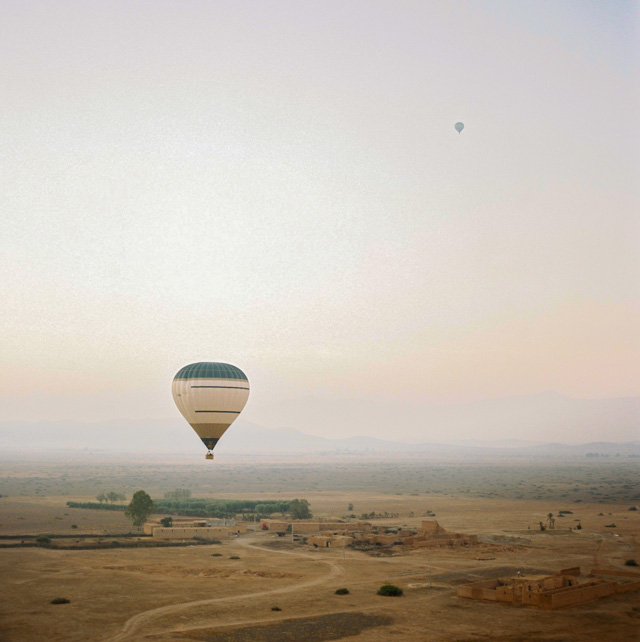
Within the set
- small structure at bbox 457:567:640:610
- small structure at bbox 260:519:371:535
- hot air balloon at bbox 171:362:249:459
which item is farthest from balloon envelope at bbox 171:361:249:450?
small structure at bbox 457:567:640:610

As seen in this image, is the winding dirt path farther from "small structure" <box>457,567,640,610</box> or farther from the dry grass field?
"small structure" <box>457,567,640,610</box>

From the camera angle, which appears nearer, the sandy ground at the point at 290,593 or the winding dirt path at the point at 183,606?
the sandy ground at the point at 290,593

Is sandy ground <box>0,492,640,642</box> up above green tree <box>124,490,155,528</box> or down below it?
below

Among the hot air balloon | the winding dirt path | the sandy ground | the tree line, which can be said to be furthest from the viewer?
the tree line

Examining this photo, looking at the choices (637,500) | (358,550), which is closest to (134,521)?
(358,550)

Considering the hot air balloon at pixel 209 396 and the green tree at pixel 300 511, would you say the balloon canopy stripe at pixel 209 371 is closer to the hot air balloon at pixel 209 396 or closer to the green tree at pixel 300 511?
the hot air balloon at pixel 209 396

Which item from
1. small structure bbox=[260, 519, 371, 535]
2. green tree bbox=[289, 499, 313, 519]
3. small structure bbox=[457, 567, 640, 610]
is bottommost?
small structure bbox=[457, 567, 640, 610]

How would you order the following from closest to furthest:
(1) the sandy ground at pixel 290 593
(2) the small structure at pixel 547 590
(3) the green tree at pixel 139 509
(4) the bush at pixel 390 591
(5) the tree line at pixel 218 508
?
(1) the sandy ground at pixel 290 593
(2) the small structure at pixel 547 590
(4) the bush at pixel 390 591
(3) the green tree at pixel 139 509
(5) the tree line at pixel 218 508

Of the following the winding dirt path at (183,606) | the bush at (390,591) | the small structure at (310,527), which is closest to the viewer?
the winding dirt path at (183,606)

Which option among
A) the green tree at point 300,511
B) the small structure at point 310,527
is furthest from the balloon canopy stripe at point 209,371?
the green tree at point 300,511
